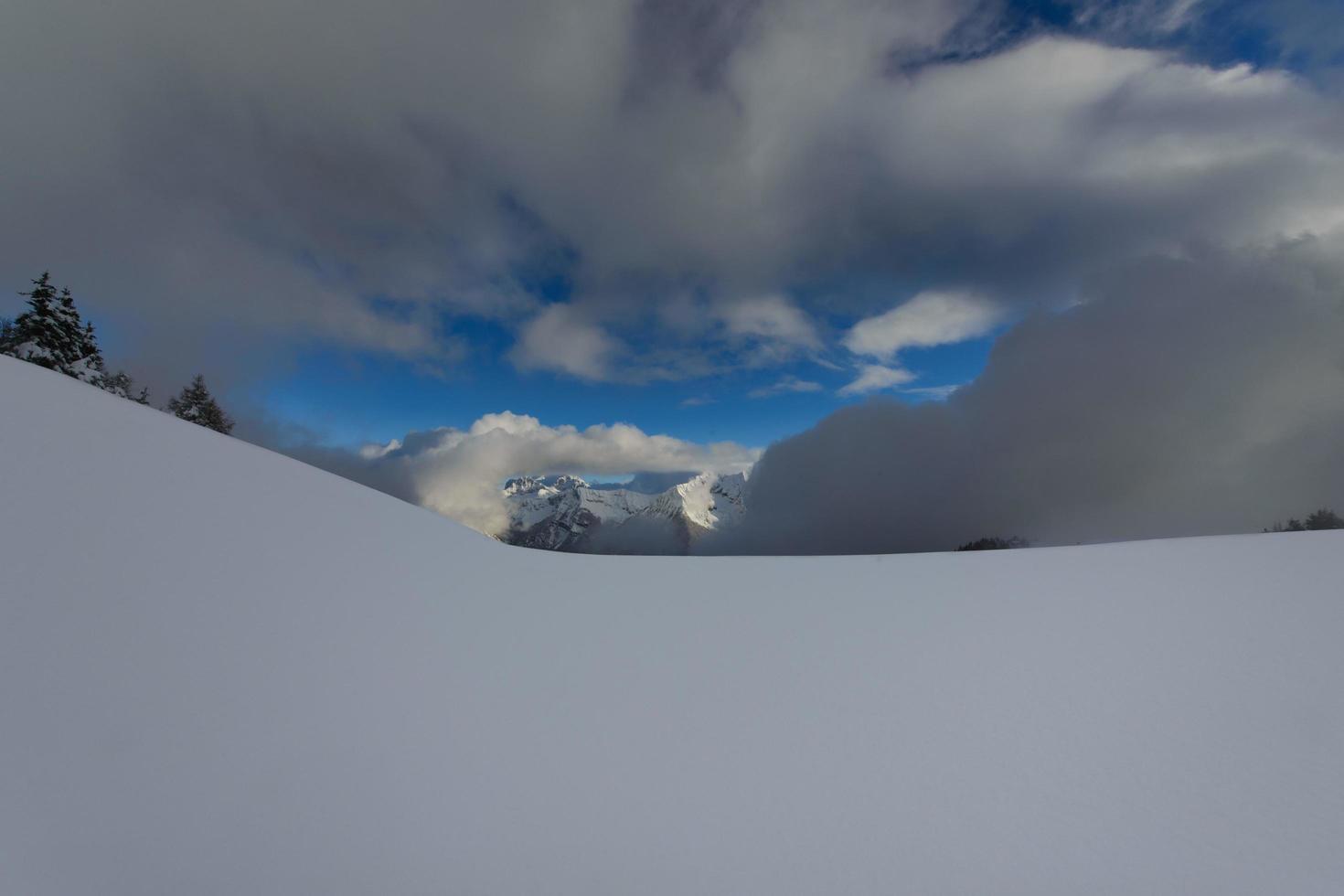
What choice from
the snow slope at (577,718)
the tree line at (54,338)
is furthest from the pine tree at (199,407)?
the snow slope at (577,718)

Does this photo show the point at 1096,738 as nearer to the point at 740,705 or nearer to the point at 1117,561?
the point at 740,705

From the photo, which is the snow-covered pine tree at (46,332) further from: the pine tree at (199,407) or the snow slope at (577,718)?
the snow slope at (577,718)

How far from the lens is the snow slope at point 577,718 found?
10.2 ft

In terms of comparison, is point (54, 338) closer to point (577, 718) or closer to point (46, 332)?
point (46, 332)

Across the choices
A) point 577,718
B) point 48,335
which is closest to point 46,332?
point 48,335

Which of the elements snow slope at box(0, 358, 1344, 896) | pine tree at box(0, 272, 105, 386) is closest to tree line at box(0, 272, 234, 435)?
pine tree at box(0, 272, 105, 386)

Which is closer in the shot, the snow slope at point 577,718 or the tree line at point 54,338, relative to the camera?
the snow slope at point 577,718

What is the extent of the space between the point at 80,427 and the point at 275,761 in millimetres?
4085

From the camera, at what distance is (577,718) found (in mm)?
4441

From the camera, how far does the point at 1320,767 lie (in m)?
3.64

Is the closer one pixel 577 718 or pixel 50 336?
pixel 577 718

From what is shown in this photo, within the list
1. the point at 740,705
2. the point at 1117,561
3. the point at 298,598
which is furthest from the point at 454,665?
the point at 1117,561

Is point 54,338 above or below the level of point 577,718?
above

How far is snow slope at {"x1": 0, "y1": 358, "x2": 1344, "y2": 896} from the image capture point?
310 centimetres
